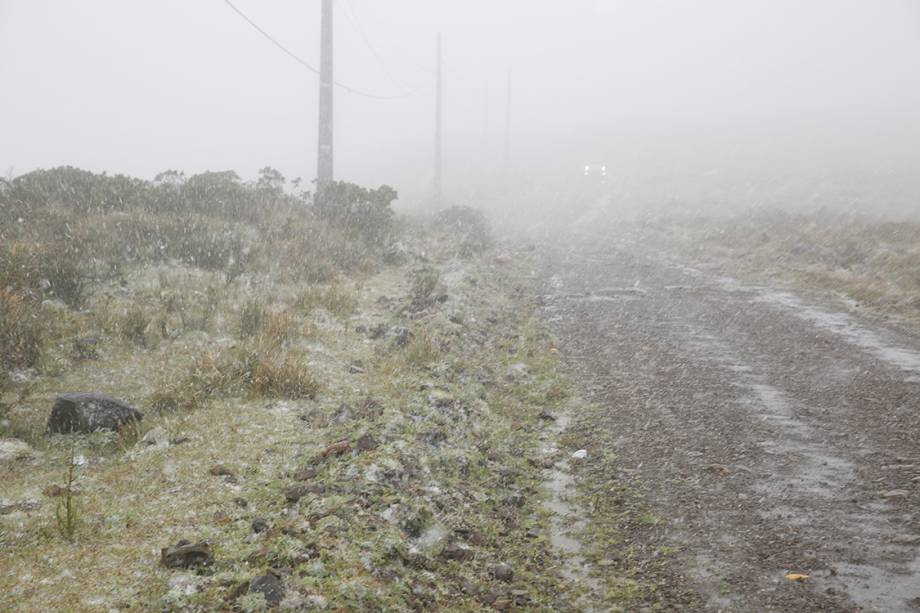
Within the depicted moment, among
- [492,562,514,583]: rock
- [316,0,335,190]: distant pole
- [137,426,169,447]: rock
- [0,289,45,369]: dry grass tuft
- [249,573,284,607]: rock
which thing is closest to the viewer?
[249,573,284,607]: rock

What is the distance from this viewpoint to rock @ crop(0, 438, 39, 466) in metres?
4.79

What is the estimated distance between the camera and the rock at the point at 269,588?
128 inches

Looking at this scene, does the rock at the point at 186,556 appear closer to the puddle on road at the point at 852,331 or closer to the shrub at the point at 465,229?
the puddle on road at the point at 852,331

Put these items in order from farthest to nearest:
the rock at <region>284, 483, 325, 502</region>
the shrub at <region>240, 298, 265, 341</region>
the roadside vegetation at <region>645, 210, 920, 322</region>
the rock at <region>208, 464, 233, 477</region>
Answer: the roadside vegetation at <region>645, 210, 920, 322</region>, the shrub at <region>240, 298, 265, 341</region>, the rock at <region>208, 464, 233, 477</region>, the rock at <region>284, 483, 325, 502</region>

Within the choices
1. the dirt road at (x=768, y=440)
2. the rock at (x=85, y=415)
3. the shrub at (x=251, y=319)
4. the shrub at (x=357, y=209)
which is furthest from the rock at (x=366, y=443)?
the shrub at (x=357, y=209)

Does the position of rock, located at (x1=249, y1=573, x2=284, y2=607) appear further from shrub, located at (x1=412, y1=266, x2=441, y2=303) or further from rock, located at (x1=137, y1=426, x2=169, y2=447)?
shrub, located at (x1=412, y1=266, x2=441, y2=303)

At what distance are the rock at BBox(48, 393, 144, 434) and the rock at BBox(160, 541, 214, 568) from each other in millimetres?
2106

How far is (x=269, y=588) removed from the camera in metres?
3.30

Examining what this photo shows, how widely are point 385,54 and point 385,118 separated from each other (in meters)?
12.9

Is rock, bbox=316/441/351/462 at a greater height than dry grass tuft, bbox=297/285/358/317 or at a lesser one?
lesser

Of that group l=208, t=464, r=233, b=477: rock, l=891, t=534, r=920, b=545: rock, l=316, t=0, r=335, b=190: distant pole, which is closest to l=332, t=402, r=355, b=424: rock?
l=208, t=464, r=233, b=477: rock

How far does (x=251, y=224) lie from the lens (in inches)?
506

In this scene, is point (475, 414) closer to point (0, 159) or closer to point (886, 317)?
point (886, 317)

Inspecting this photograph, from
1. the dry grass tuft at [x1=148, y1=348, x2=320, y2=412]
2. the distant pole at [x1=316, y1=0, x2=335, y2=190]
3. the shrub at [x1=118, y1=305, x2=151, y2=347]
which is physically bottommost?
the dry grass tuft at [x1=148, y1=348, x2=320, y2=412]
